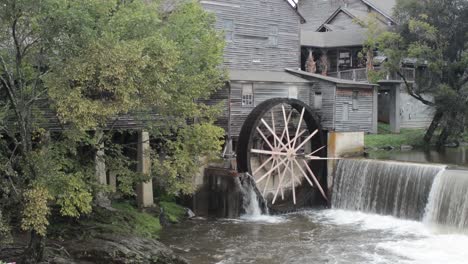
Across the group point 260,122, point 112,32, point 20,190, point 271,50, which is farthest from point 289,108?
point 20,190

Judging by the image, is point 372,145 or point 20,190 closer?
point 20,190

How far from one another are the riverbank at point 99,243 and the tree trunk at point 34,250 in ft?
0.66

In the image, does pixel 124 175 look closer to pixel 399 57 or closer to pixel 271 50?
pixel 271 50

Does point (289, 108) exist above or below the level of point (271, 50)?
below

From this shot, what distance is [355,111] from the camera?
2405cm

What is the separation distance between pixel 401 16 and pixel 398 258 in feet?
65.1

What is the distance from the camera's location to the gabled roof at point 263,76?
73.8 feet

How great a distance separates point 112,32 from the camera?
1186 centimetres

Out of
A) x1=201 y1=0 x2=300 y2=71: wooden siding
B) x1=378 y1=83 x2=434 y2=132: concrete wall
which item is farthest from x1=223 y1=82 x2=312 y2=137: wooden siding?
x1=378 y1=83 x2=434 y2=132: concrete wall

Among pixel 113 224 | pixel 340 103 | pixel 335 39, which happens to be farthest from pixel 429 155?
pixel 113 224

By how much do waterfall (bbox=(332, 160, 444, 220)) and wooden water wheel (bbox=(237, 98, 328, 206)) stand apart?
3.54ft

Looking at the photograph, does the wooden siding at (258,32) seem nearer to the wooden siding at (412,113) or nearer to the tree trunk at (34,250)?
the wooden siding at (412,113)

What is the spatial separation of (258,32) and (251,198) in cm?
927

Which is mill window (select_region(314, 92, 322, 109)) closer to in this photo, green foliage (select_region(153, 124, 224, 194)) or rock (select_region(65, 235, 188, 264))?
green foliage (select_region(153, 124, 224, 194))
